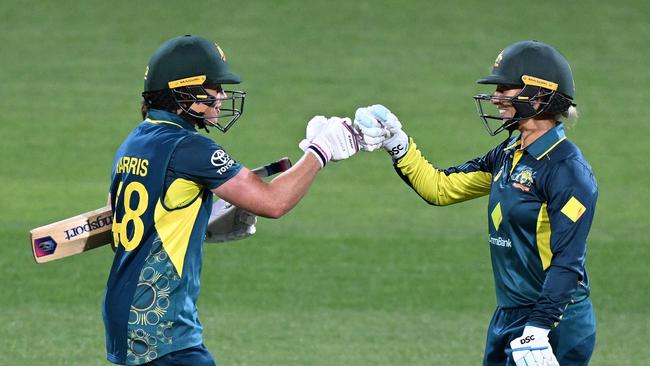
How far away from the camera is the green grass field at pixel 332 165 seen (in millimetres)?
9539

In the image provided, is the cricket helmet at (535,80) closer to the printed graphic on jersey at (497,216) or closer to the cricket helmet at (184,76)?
the printed graphic on jersey at (497,216)

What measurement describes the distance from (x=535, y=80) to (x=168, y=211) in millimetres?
1783

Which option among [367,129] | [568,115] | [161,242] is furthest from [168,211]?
[568,115]

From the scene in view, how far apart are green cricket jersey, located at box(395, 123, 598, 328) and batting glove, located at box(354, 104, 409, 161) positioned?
58cm

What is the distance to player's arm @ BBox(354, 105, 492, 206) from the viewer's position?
20.7 ft

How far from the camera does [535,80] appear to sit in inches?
230

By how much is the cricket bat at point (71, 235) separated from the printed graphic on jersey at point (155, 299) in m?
0.57

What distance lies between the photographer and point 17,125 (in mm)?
16453

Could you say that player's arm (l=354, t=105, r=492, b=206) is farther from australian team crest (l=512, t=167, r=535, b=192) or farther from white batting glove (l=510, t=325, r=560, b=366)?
white batting glove (l=510, t=325, r=560, b=366)

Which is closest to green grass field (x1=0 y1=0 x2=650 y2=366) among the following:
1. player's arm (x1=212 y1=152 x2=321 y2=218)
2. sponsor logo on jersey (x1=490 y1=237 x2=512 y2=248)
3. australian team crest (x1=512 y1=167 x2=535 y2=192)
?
sponsor logo on jersey (x1=490 y1=237 x2=512 y2=248)

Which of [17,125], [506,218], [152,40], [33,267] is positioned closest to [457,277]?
[33,267]

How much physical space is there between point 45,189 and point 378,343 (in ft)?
20.3

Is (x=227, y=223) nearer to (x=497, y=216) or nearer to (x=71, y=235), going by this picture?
(x=71, y=235)

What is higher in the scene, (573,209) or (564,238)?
(573,209)
